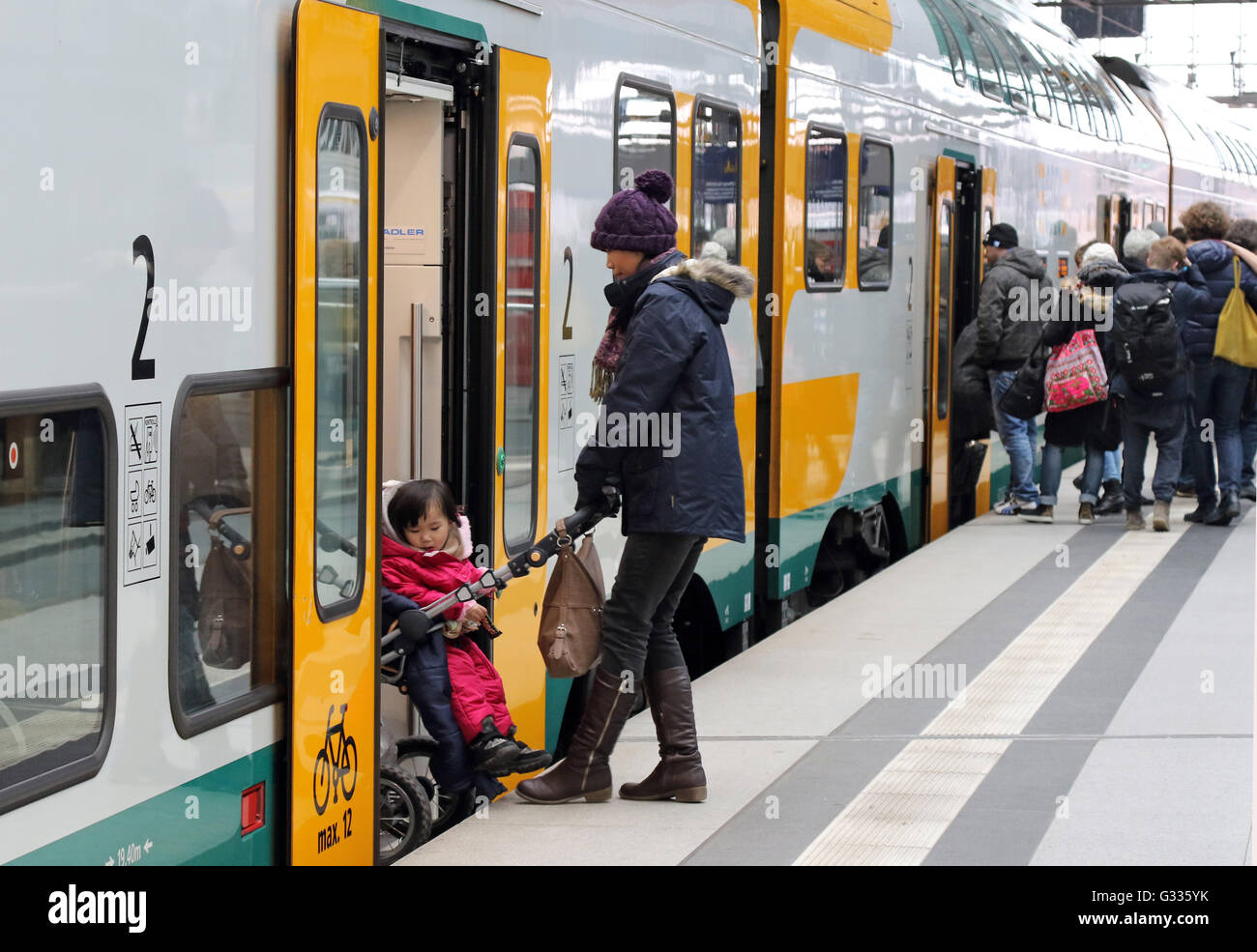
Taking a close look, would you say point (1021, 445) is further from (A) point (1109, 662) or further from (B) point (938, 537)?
(A) point (1109, 662)

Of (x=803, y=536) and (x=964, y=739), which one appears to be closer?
(x=964, y=739)

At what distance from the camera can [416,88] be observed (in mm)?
4719

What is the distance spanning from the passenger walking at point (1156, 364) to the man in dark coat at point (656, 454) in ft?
20.8

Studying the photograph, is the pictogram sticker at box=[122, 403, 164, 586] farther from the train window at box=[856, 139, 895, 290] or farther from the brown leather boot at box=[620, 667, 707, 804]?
the train window at box=[856, 139, 895, 290]

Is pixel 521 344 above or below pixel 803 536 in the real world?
above

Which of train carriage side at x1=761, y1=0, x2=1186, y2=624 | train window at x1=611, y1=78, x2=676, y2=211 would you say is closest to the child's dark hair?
train window at x1=611, y1=78, x2=676, y2=211

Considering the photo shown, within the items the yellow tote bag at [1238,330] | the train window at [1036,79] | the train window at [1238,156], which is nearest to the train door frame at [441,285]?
the yellow tote bag at [1238,330]

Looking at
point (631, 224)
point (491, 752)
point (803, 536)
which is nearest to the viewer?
point (491, 752)

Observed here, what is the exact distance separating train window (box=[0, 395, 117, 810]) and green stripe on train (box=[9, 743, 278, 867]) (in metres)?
0.13

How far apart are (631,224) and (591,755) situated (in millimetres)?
1565

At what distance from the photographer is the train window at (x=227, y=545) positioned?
139 inches

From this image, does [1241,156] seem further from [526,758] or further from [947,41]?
[526,758]

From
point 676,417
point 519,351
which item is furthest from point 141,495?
point 519,351

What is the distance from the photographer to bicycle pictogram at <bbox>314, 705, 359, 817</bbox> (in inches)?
160
